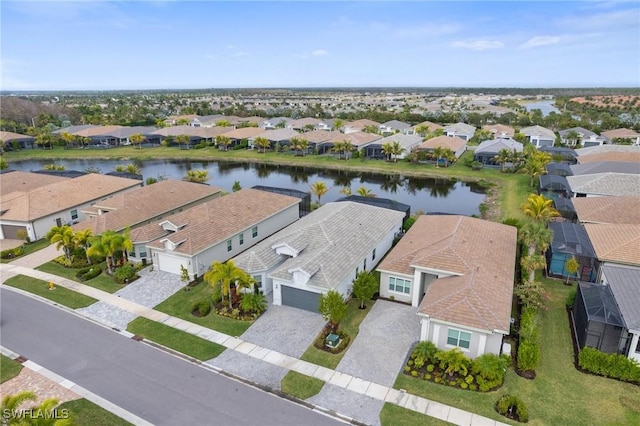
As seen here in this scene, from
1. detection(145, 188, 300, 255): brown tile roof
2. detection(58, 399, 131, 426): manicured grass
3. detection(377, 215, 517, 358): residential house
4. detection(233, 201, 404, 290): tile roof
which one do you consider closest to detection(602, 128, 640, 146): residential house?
detection(377, 215, 517, 358): residential house

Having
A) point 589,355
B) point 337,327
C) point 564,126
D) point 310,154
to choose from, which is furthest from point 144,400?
point 564,126

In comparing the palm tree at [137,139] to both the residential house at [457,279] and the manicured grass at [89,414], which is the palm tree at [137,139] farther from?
the manicured grass at [89,414]

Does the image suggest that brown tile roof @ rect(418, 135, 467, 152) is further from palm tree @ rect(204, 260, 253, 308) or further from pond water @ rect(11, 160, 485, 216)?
palm tree @ rect(204, 260, 253, 308)

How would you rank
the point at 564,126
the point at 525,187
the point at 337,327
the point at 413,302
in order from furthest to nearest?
the point at 564,126
the point at 525,187
the point at 413,302
the point at 337,327

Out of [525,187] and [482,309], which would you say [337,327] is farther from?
[525,187]

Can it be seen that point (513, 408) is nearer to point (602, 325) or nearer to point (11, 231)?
point (602, 325)

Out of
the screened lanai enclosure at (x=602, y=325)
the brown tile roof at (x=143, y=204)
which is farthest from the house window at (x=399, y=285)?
the brown tile roof at (x=143, y=204)
